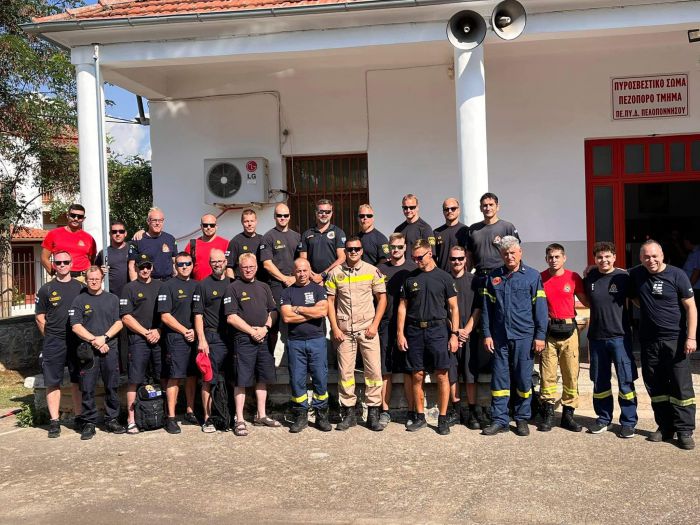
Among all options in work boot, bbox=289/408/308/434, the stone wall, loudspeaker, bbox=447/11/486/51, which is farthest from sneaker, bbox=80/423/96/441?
loudspeaker, bbox=447/11/486/51

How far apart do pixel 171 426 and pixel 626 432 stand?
4.25 m

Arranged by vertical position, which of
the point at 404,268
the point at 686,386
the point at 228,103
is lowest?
the point at 686,386

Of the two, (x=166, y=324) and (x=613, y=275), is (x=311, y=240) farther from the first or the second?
(x=613, y=275)

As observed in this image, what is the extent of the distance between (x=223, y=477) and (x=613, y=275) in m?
3.84

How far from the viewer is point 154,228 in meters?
7.45

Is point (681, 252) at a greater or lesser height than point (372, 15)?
lesser

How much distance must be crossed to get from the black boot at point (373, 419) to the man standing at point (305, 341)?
40 centimetres

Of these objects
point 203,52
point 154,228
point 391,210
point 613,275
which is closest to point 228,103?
point 203,52

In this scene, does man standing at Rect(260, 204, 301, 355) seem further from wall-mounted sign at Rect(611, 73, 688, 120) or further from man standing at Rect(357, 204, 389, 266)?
wall-mounted sign at Rect(611, 73, 688, 120)

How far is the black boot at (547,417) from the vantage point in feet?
21.0

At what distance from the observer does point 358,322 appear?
667 centimetres

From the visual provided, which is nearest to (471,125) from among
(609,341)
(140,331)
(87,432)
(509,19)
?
(509,19)

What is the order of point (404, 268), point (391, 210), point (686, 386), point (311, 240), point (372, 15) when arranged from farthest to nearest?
point (391, 210), point (372, 15), point (311, 240), point (404, 268), point (686, 386)

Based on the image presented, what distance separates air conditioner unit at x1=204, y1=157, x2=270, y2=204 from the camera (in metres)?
10.2
